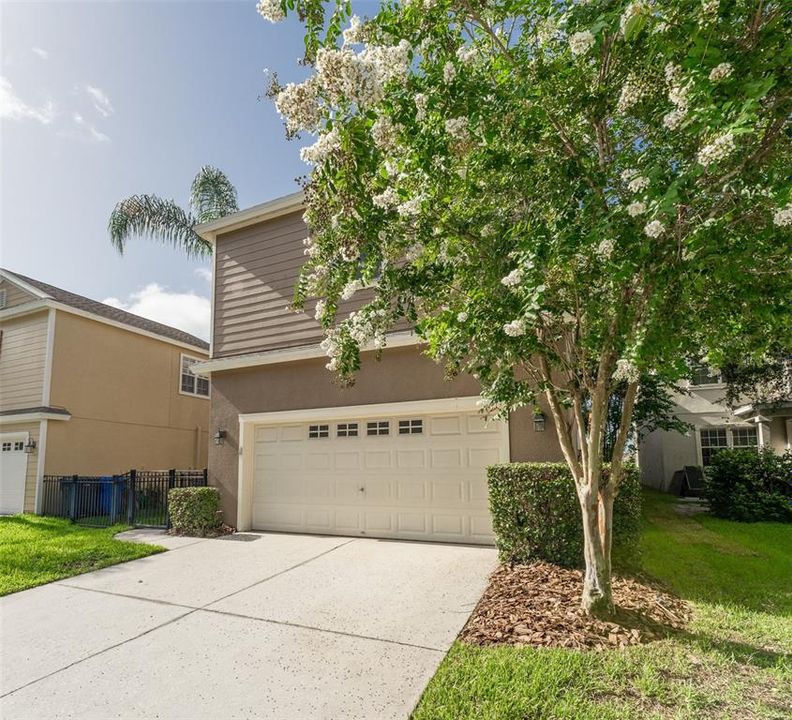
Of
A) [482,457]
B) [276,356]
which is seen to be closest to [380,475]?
[482,457]

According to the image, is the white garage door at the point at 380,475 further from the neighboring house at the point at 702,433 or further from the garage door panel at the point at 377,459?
the neighboring house at the point at 702,433

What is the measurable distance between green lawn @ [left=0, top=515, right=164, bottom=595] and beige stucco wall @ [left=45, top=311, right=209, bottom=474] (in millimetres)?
3318

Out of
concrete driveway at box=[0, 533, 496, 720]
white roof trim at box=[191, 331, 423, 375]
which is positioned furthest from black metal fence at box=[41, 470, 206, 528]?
concrete driveway at box=[0, 533, 496, 720]

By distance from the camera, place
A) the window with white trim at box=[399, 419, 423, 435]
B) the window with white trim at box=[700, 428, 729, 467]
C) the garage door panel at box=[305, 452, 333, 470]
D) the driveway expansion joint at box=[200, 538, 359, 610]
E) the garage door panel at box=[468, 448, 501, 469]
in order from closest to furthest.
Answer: the driveway expansion joint at box=[200, 538, 359, 610]
the garage door panel at box=[468, 448, 501, 469]
the window with white trim at box=[399, 419, 423, 435]
the garage door panel at box=[305, 452, 333, 470]
the window with white trim at box=[700, 428, 729, 467]

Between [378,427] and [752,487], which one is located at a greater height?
[378,427]

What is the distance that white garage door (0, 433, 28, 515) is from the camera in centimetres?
1265

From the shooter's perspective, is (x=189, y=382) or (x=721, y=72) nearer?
(x=721, y=72)

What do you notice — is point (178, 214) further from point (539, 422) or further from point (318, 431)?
point (539, 422)

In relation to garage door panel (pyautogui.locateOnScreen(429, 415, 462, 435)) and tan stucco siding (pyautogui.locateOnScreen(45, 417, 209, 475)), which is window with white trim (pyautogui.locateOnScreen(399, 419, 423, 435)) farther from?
tan stucco siding (pyautogui.locateOnScreen(45, 417, 209, 475))

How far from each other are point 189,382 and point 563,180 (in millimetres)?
15980

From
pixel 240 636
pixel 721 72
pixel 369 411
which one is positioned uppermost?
pixel 721 72

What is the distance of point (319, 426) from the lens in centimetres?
923

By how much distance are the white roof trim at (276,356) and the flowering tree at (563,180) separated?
3473mm

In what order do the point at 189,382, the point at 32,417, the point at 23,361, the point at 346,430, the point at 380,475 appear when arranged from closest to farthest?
the point at 380,475 < the point at 346,430 < the point at 32,417 < the point at 23,361 < the point at 189,382
